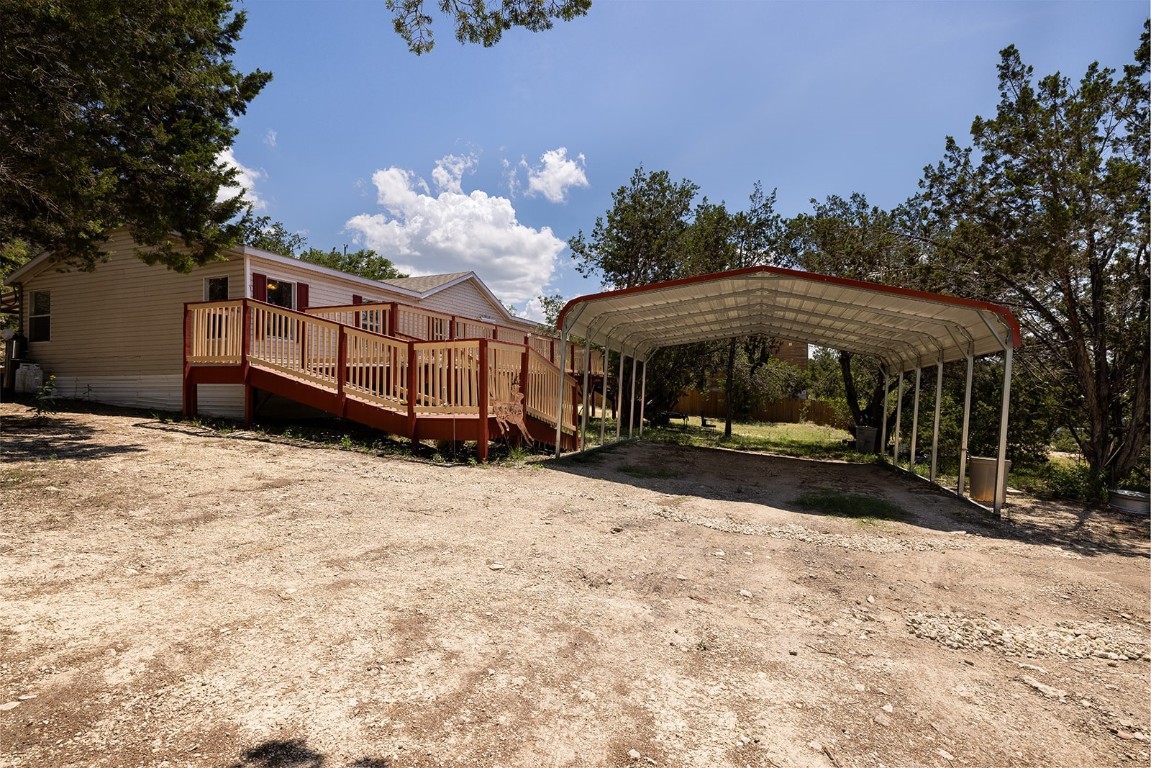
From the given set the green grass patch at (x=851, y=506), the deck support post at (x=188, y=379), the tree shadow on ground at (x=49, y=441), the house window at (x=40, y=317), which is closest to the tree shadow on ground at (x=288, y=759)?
the green grass patch at (x=851, y=506)

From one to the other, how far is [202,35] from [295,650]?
11155 millimetres

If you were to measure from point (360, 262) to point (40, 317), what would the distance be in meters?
32.8

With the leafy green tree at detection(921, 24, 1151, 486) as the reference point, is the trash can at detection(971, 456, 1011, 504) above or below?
below

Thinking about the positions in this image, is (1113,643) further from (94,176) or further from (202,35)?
(202,35)

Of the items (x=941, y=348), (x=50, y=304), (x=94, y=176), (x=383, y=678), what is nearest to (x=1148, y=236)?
(x=941, y=348)

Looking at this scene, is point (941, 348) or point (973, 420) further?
point (973, 420)

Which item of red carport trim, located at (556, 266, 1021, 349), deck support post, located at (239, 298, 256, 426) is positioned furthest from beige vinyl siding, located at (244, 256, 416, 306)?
red carport trim, located at (556, 266, 1021, 349)

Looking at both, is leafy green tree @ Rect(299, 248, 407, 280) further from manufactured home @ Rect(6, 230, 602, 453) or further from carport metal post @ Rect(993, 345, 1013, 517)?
carport metal post @ Rect(993, 345, 1013, 517)

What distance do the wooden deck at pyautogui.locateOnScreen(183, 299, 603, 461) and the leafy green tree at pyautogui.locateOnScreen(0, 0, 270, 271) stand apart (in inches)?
64.8

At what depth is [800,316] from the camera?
11812 millimetres

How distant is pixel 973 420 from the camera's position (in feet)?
46.9

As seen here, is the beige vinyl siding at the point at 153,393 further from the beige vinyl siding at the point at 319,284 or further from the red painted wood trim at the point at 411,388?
the red painted wood trim at the point at 411,388

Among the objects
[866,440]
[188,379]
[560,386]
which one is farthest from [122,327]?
[866,440]

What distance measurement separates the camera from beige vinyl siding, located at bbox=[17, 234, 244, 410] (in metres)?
13.3
